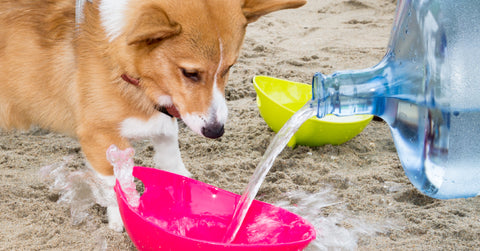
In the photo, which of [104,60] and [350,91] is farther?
[104,60]

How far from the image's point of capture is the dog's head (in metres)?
1.95

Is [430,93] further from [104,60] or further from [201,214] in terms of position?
[104,60]

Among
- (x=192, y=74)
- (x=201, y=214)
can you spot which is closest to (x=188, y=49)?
(x=192, y=74)

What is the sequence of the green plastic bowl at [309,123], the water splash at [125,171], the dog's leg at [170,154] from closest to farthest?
the water splash at [125,171] → the dog's leg at [170,154] → the green plastic bowl at [309,123]

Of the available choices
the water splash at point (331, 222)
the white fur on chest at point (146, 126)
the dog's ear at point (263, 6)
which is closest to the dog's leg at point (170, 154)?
the white fur on chest at point (146, 126)

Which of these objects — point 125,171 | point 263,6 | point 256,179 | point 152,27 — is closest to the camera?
point 152,27

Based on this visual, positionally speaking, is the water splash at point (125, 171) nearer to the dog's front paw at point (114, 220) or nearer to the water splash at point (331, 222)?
the dog's front paw at point (114, 220)

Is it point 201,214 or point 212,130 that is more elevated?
point 212,130

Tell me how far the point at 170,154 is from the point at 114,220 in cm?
54

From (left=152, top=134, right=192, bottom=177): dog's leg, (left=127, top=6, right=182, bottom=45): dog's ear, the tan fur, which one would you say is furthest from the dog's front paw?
(left=127, top=6, right=182, bottom=45): dog's ear

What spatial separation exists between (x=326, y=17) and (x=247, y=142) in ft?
9.82

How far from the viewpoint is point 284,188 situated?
8.30 feet

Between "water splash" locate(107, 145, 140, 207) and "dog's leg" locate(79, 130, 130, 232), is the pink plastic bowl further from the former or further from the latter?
"dog's leg" locate(79, 130, 130, 232)

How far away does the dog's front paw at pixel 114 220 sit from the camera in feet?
7.28
